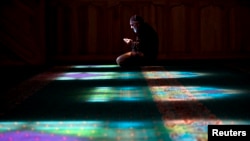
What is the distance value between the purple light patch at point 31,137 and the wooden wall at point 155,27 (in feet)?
21.6

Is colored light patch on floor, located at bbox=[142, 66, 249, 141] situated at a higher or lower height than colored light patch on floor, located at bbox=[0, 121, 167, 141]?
lower

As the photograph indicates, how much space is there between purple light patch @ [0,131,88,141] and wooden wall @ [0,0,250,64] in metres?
6.58

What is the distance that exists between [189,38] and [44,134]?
282 inches

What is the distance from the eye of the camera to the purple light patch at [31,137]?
312cm

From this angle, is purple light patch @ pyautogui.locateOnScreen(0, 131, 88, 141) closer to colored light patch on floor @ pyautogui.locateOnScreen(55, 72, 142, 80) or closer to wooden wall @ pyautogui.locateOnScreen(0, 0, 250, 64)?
colored light patch on floor @ pyautogui.locateOnScreen(55, 72, 142, 80)

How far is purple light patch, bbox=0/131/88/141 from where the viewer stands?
10.2 feet

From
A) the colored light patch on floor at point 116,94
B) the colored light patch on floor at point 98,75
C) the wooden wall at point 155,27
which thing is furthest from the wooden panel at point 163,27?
the colored light patch on floor at point 116,94

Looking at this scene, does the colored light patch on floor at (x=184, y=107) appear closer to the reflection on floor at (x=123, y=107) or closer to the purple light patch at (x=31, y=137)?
the reflection on floor at (x=123, y=107)

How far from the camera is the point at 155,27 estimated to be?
1003 centimetres

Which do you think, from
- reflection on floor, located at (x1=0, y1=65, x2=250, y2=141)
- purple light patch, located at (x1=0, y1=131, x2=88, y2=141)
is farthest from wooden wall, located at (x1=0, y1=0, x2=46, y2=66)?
purple light patch, located at (x1=0, y1=131, x2=88, y2=141)

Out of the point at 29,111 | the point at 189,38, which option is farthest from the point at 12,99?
the point at 189,38

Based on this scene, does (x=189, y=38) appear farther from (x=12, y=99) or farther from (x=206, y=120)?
(x=206, y=120)

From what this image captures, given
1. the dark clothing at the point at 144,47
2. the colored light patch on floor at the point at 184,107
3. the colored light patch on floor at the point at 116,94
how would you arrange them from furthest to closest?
the dark clothing at the point at 144,47, the colored light patch on floor at the point at 116,94, the colored light patch on floor at the point at 184,107

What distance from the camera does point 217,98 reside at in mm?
4680
